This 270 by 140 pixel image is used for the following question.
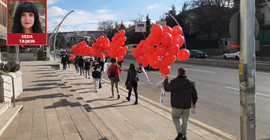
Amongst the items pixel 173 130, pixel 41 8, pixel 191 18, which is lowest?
pixel 173 130

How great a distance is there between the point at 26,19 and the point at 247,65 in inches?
383

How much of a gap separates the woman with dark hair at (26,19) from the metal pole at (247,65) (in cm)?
889

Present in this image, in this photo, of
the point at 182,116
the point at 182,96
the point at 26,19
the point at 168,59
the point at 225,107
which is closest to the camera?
the point at 182,96

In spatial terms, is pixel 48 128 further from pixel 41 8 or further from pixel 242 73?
pixel 41 8

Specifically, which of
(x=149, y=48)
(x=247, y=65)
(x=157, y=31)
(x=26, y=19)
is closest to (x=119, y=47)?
(x=26, y=19)

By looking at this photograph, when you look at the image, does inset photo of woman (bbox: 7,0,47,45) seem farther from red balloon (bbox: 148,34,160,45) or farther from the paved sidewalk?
red balloon (bbox: 148,34,160,45)

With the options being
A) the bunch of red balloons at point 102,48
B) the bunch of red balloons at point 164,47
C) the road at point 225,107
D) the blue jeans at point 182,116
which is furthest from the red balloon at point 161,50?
the bunch of red balloons at point 102,48

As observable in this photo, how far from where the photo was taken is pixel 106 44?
50.4 ft

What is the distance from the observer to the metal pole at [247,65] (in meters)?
4.09

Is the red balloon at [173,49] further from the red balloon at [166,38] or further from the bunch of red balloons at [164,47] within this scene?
the red balloon at [166,38]

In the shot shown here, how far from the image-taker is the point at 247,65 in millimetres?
4098

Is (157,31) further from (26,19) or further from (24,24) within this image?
(26,19)

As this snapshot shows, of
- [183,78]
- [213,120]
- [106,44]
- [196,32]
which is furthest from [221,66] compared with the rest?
[196,32]

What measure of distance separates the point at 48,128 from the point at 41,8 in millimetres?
7242
